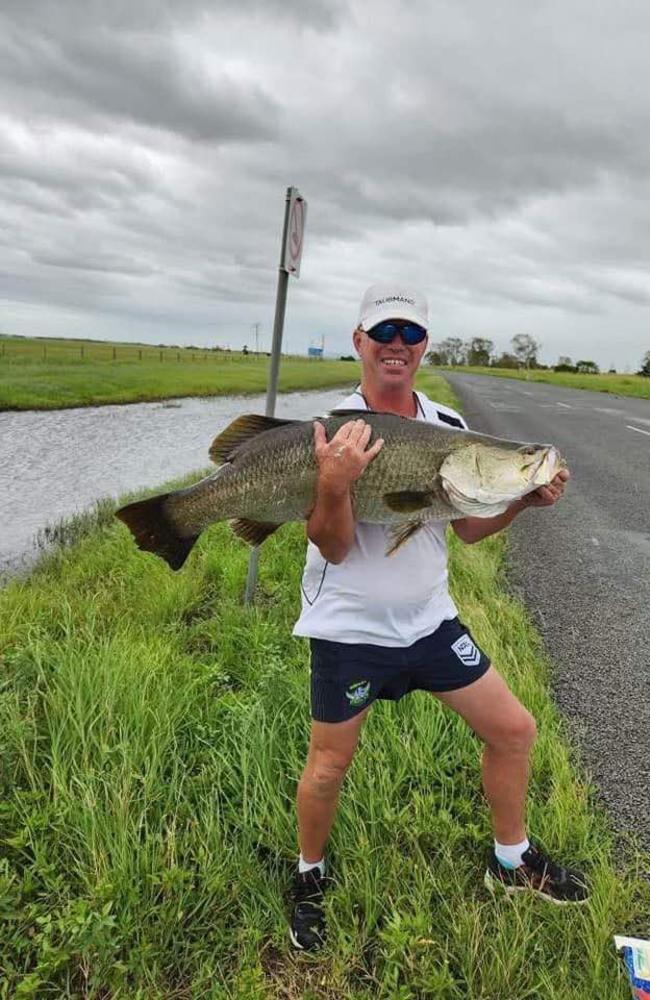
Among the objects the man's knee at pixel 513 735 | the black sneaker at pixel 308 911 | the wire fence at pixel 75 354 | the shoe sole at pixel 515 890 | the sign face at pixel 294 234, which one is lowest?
the wire fence at pixel 75 354

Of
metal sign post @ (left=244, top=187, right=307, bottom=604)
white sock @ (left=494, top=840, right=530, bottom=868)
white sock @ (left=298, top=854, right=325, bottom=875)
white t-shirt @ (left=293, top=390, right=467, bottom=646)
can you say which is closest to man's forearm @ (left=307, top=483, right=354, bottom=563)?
white t-shirt @ (left=293, top=390, right=467, bottom=646)

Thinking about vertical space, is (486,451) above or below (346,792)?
Answer: above

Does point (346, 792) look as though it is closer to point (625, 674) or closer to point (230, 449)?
point (230, 449)

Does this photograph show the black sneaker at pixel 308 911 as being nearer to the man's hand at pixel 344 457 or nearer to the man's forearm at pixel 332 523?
the man's forearm at pixel 332 523

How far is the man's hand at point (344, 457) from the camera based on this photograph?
5.96 feet

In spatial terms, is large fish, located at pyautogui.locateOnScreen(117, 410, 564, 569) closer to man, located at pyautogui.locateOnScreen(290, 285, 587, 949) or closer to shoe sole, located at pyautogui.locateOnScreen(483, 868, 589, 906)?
man, located at pyautogui.locateOnScreen(290, 285, 587, 949)

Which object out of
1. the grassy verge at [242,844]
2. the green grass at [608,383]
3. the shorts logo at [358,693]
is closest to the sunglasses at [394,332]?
the shorts logo at [358,693]

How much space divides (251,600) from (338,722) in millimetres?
2574

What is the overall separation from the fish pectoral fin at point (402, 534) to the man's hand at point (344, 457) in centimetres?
27

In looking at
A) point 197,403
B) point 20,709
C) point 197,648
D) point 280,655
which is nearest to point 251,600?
point 197,648

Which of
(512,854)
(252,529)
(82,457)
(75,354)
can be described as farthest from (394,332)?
(75,354)

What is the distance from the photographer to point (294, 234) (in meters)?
4.09

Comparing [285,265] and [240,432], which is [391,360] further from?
[285,265]

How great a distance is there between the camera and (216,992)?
1.93 metres
